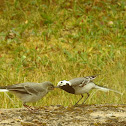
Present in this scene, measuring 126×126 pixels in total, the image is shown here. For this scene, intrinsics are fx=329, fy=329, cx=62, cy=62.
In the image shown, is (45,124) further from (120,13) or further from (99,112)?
(120,13)

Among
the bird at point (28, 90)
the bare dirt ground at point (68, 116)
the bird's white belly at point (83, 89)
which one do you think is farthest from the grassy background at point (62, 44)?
the bird at point (28, 90)

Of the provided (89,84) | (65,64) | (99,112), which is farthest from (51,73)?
(99,112)

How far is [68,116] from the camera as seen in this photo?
4094mm

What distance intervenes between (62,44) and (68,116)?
15.8ft

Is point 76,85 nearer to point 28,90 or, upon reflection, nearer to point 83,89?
point 83,89

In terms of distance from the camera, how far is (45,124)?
3.78 metres

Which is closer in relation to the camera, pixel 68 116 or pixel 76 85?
pixel 68 116

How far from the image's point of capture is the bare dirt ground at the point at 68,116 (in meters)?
3.82

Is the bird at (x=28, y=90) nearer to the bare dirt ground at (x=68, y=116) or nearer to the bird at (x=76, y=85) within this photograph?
the bare dirt ground at (x=68, y=116)

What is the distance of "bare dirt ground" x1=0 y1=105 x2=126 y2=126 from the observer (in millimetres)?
3818

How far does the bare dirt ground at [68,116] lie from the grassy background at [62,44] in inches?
36.3

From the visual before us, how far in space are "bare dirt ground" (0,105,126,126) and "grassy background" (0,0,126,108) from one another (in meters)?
0.92

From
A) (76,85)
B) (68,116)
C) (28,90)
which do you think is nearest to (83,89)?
(76,85)

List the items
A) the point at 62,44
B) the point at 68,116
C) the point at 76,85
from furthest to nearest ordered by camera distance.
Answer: the point at 62,44
the point at 76,85
the point at 68,116
